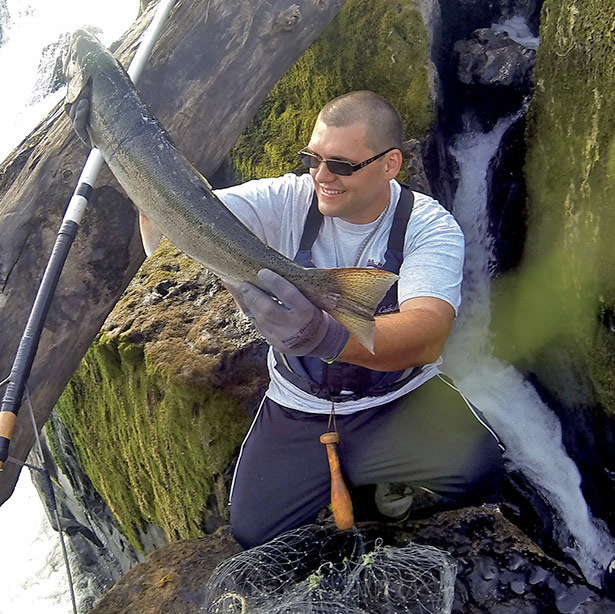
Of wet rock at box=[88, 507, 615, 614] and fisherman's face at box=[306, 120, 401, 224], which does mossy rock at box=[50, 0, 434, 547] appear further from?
fisherman's face at box=[306, 120, 401, 224]

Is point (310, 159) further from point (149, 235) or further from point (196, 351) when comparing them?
point (196, 351)

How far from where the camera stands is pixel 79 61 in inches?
108

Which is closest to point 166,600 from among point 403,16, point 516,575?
point 516,575

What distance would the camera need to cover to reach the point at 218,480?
14.6 ft

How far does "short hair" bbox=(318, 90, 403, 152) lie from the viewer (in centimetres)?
351

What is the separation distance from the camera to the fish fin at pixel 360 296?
8.39 feet

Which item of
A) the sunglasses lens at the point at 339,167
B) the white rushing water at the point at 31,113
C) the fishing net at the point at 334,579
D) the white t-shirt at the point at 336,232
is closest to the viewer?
the fishing net at the point at 334,579

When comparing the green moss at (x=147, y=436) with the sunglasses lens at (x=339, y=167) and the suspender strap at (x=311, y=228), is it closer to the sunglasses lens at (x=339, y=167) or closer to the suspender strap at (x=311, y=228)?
the suspender strap at (x=311, y=228)

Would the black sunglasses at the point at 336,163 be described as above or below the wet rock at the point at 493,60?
below

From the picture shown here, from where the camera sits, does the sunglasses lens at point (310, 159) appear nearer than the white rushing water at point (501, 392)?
Yes

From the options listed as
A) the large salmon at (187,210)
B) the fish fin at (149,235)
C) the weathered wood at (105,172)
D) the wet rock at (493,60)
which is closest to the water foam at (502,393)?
the wet rock at (493,60)

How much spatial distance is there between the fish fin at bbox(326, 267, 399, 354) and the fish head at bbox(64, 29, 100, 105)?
1.42 metres

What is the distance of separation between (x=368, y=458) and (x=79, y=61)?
2.78 m

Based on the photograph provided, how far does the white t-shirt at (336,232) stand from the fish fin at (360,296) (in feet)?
2.93
